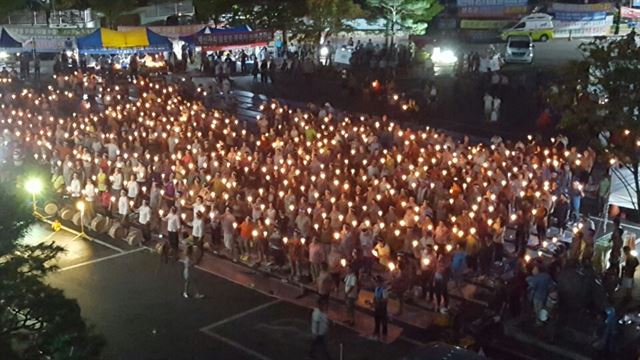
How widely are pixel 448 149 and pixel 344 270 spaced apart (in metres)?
6.92

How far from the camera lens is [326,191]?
63.4 ft

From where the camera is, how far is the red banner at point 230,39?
117 ft

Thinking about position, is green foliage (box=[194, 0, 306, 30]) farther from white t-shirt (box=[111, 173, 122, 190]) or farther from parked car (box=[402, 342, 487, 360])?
parked car (box=[402, 342, 487, 360])

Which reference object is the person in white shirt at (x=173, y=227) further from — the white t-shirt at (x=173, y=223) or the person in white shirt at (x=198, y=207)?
the person in white shirt at (x=198, y=207)

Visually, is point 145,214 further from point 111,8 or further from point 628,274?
point 111,8

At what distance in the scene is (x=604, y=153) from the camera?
15367mm

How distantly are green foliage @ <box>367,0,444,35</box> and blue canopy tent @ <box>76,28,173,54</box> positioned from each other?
14.8 metres

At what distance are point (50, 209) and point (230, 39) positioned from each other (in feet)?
53.7

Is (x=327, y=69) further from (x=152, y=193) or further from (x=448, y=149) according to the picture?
(x=152, y=193)

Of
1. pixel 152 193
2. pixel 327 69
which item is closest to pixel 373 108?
pixel 327 69

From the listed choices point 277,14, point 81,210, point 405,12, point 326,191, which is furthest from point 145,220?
point 405,12

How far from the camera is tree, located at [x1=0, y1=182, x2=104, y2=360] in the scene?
755 cm

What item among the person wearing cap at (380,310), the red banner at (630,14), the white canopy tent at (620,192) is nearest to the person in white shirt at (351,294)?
the person wearing cap at (380,310)

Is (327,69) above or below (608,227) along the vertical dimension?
above
